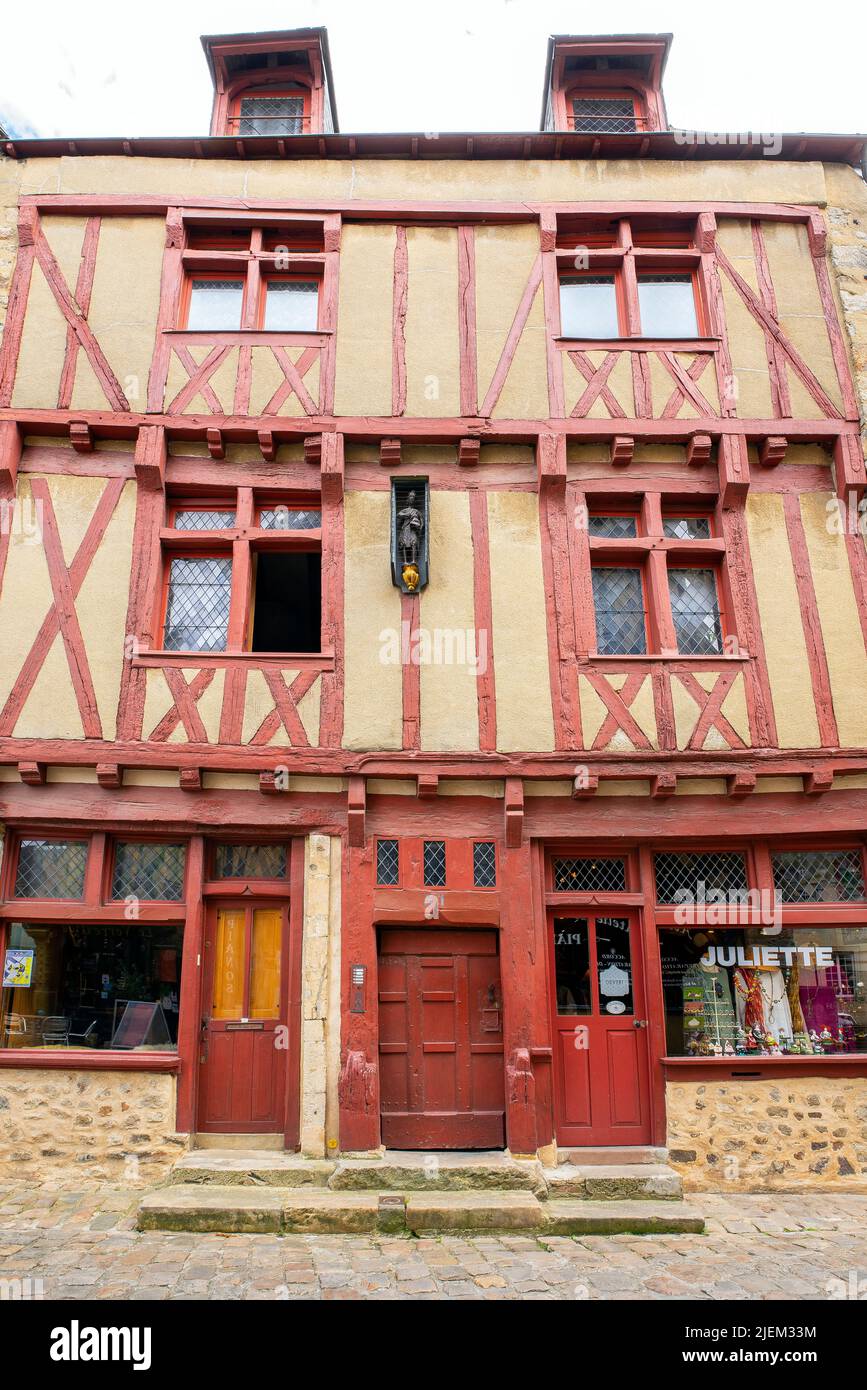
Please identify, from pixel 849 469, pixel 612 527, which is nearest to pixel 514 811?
pixel 612 527

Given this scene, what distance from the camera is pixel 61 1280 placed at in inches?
203

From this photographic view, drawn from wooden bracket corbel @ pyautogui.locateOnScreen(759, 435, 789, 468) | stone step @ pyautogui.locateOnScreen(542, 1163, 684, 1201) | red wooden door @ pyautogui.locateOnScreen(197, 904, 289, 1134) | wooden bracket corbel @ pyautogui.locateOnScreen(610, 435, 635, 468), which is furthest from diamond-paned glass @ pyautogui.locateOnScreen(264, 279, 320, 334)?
stone step @ pyautogui.locateOnScreen(542, 1163, 684, 1201)

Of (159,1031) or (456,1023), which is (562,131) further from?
(159,1031)

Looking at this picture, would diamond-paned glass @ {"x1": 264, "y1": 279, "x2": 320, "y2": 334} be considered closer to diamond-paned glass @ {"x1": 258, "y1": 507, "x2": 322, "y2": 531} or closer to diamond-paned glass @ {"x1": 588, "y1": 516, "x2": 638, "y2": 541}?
diamond-paned glass @ {"x1": 258, "y1": 507, "x2": 322, "y2": 531}

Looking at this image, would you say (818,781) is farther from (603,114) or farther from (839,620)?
(603,114)

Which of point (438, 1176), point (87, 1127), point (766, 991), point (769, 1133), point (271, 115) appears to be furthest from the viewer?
point (271, 115)

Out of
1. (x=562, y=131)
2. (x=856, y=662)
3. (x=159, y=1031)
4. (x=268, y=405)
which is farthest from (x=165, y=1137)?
(x=562, y=131)

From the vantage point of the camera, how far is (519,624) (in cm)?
801

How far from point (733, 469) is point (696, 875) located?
12.2 feet

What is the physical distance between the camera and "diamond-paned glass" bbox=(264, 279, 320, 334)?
29.2ft

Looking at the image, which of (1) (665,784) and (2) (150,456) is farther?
(2) (150,456)

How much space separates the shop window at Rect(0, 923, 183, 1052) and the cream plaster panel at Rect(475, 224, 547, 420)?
19.0 feet

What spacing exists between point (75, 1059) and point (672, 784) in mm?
5372

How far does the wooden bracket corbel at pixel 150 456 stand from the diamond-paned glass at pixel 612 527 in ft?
13.3
